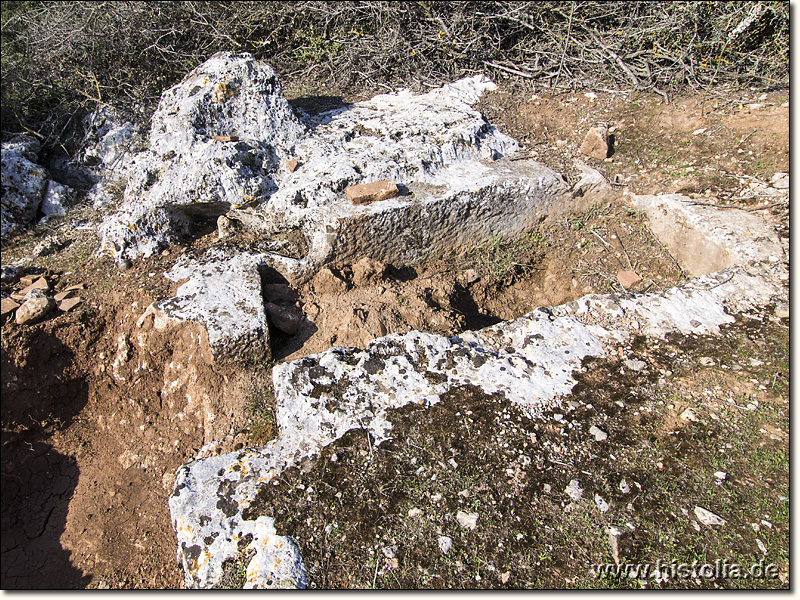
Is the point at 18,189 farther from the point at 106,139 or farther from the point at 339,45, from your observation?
the point at 339,45

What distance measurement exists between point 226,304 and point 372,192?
110 centimetres

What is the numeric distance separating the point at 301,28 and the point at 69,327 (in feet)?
11.7

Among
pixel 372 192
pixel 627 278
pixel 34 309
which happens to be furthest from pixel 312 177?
pixel 627 278

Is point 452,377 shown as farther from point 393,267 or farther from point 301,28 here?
point 301,28

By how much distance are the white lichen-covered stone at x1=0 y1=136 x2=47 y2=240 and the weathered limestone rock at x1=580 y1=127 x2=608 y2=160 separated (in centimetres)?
428

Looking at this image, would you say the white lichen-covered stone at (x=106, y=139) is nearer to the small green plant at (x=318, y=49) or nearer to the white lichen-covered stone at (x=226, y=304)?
the small green plant at (x=318, y=49)

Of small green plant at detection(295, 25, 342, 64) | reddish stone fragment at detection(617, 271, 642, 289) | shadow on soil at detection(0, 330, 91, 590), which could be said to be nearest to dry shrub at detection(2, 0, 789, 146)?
small green plant at detection(295, 25, 342, 64)

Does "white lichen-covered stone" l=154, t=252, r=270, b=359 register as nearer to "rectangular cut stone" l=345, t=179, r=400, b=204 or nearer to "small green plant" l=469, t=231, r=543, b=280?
"rectangular cut stone" l=345, t=179, r=400, b=204

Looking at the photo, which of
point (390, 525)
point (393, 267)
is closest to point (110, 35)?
point (393, 267)

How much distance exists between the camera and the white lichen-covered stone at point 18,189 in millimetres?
3582

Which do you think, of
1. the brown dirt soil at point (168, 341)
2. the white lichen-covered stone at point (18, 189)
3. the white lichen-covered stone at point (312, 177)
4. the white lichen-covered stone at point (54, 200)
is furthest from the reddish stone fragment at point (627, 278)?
the white lichen-covered stone at point (18, 189)

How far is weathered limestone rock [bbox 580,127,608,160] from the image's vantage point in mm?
3518

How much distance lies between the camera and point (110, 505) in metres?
2.39

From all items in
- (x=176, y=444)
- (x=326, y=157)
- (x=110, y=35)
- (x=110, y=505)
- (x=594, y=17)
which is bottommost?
(x=110, y=505)
